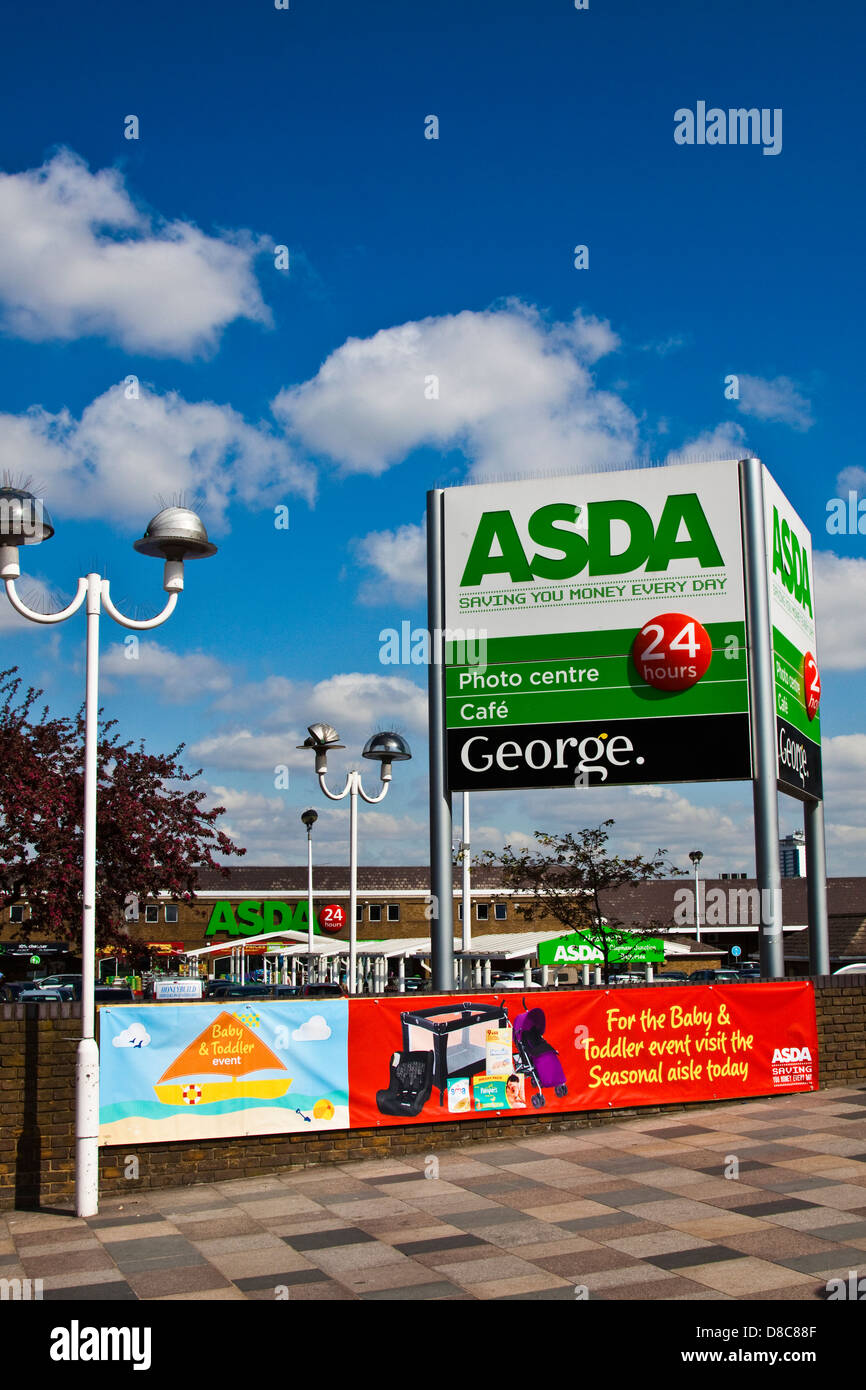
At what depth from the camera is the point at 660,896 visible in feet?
246

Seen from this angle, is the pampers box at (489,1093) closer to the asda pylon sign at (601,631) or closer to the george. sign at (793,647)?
the asda pylon sign at (601,631)

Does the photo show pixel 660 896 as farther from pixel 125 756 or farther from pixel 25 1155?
pixel 25 1155

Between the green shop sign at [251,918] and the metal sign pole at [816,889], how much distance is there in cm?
5558

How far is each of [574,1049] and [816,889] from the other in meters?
7.15

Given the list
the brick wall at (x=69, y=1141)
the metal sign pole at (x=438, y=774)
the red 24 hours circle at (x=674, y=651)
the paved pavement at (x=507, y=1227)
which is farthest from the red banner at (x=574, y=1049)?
the red 24 hours circle at (x=674, y=651)

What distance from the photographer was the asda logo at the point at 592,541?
17.1 m

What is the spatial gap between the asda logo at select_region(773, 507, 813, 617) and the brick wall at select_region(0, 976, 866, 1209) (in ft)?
29.1

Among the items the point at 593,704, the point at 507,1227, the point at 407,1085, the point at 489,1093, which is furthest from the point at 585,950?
the point at 507,1227

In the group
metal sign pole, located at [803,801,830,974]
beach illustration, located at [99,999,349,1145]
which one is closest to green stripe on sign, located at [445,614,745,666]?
metal sign pole, located at [803,801,830,974]

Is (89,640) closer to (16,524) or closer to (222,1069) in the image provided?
(16,524)

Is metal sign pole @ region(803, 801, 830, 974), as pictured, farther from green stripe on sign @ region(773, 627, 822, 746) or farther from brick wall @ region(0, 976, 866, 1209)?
brick wall @ region(0, 976, 866, 1209)

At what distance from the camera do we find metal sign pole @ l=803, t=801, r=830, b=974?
794 inches

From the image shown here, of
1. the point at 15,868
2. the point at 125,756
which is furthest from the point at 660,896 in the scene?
the point at 15,868
